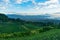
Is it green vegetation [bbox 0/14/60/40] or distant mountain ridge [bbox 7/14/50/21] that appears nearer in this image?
green vegetation [bbox 0/14/60/40]

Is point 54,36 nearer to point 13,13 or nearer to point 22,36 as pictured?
point 22,36

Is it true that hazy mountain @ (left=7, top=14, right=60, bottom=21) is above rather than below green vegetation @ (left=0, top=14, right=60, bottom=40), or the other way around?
above

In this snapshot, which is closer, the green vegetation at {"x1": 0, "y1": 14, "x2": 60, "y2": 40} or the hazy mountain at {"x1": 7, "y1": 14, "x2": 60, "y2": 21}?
the green vegetation at {"x1": 0, "y1": 14, "x2": 60, "y2": 40}

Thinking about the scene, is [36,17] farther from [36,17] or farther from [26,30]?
[26,30]

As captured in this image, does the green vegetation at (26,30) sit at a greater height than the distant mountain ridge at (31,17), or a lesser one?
lesser

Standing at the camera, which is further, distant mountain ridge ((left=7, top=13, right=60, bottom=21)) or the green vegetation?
distant mountain ridge ((left=7, top=13, right=60, bottom=21))

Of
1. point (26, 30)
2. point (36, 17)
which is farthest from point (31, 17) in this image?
point (26, 30)

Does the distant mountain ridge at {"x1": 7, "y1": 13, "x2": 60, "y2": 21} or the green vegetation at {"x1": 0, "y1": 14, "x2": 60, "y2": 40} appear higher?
the distant mountain ridge at {"x1": 7, "y1": 13, "x2": 60, "y2": 21}

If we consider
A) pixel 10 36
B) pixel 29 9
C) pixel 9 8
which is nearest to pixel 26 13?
pixel 29 9
